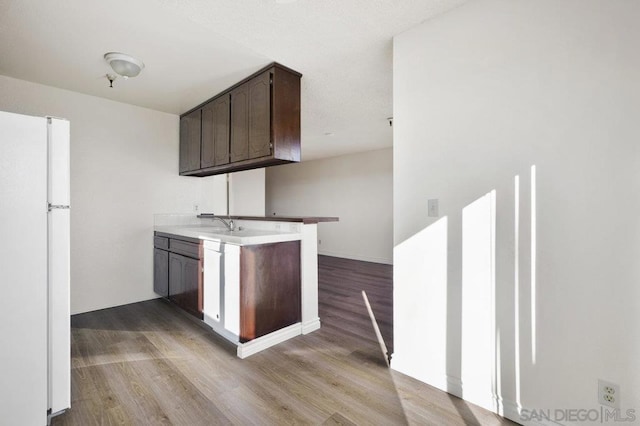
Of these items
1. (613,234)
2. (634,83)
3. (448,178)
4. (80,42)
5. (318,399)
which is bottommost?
(318,399)

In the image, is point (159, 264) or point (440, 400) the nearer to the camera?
point (440, 400)

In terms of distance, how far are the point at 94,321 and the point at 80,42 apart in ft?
8.38

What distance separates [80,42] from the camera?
7.43 ft

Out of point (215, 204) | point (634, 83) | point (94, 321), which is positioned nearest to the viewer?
point (634, 83)

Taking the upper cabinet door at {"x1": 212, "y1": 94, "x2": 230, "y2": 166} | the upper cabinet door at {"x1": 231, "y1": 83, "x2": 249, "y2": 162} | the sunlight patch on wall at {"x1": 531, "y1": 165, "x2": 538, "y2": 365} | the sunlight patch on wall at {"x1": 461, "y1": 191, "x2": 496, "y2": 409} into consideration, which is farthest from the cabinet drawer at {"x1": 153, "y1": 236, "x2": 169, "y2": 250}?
the sunlight patch on wall at {"x1": 531, "y1": 165, "x2": 538, "y2": 365}

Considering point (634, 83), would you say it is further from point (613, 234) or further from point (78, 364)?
point (78, 364)

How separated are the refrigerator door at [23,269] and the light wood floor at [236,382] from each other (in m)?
0.30

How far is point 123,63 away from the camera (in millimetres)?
2484

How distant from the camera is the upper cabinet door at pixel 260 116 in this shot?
264 centimetres

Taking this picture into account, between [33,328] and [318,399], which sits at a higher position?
[33,328]

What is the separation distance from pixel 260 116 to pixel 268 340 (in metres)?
1.95

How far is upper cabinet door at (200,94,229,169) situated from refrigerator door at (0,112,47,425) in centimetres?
172

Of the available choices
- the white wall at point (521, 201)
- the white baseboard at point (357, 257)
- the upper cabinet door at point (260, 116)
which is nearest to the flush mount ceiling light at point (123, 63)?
the upper cabinet door at point (260, 116)

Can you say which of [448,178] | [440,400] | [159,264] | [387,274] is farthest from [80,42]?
[387,274]
